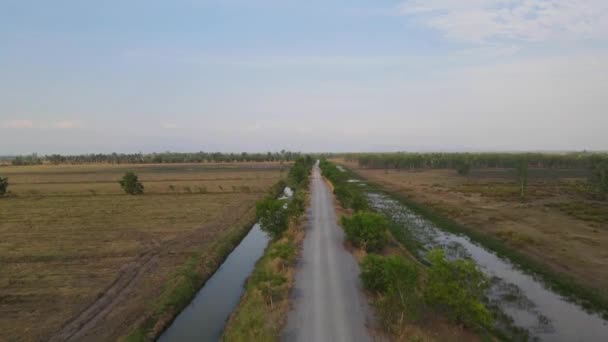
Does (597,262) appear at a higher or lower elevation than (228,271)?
higher

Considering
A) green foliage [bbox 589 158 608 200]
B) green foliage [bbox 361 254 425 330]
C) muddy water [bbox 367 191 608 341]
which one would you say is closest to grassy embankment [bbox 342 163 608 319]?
muddy water [bbox 367 191 608 341]

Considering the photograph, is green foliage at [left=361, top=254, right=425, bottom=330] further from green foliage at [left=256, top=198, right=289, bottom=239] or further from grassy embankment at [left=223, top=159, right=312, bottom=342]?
green foliage at [left=256, top=198, right=289, bottom=239]

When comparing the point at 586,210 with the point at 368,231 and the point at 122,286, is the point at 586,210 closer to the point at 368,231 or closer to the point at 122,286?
the point at 368,231

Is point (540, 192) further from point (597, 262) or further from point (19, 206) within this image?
point (19, 206)

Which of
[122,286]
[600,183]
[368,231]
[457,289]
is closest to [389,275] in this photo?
[457,289]

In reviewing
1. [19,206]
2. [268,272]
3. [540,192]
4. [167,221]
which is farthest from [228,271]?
[540,192]

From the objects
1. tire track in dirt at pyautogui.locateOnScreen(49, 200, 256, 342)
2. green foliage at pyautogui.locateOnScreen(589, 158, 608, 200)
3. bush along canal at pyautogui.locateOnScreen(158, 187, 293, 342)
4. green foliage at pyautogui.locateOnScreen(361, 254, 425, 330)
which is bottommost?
bush along canal at pyautogui.locateOnScreen(158, 187, 293, 342)
